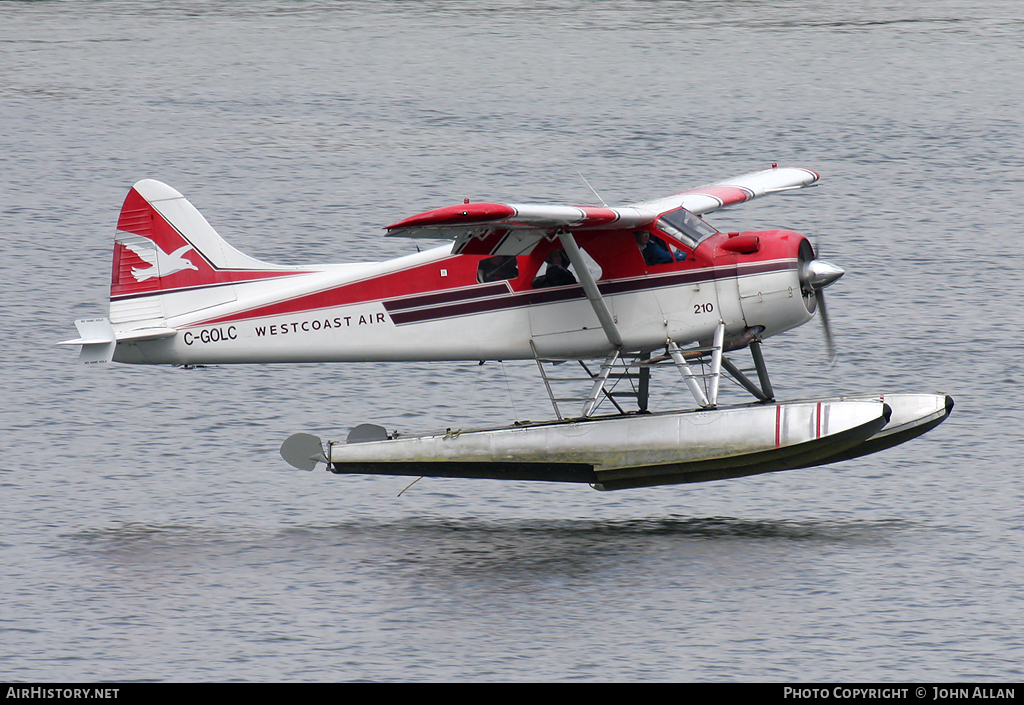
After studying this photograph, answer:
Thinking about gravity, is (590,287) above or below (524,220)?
below

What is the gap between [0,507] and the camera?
765 inches

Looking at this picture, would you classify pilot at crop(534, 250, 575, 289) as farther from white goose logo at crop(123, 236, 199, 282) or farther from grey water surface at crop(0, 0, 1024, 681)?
white goose logo at crop(123, 236, 199, 282)

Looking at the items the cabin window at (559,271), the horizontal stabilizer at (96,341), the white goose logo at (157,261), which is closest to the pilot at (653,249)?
the cabin window at (559,271)

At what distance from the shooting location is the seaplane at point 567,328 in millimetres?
16219

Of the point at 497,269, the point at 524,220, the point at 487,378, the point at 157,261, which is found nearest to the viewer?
the point at 524,220

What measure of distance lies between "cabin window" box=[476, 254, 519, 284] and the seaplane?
0.6 inches

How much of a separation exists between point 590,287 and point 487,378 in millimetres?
8693

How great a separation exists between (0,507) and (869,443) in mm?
11303

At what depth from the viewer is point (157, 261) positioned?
58.9 ft

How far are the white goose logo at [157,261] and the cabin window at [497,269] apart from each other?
3.62m

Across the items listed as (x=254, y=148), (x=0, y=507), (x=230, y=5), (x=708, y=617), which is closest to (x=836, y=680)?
(x=708, y=617)

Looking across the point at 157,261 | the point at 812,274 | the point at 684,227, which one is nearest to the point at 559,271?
the point at 684,227

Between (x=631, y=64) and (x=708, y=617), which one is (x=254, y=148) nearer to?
(x=631, y=64)

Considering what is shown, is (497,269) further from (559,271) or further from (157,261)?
(157,261)
